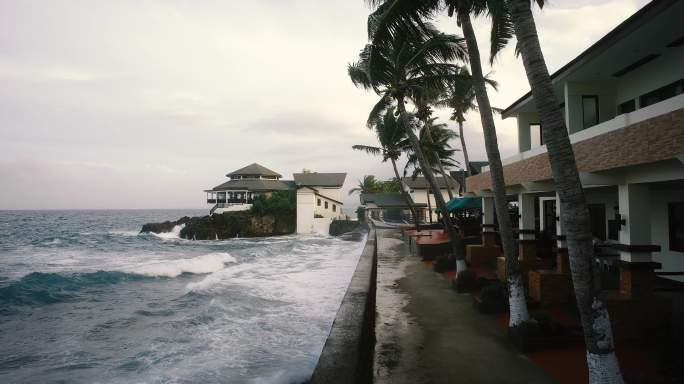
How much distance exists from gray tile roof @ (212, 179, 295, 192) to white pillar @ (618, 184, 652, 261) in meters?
52.5

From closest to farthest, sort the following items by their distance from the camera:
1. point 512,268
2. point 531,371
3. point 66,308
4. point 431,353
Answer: point 531,371
point 431,353
point 512,268
point 66,308

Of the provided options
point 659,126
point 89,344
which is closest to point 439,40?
point 659,126

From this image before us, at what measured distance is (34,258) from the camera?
32062 millimetres

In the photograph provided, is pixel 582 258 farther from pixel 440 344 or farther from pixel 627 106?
pixel 627 106

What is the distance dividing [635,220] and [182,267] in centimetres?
2268

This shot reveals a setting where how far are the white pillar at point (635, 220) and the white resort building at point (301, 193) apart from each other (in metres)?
43.5

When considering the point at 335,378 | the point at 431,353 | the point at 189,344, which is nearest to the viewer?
the point at 335,378

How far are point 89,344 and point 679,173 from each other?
566 inches

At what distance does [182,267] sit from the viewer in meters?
23.0

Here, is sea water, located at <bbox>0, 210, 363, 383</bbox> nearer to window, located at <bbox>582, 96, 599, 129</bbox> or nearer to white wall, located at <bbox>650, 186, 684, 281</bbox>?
window, located at <bbox>582, 96, 599, 129</bbox>

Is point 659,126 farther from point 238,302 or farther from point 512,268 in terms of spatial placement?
point 238,302

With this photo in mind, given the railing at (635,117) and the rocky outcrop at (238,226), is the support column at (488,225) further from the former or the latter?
the rocky outcrop at (238,226)

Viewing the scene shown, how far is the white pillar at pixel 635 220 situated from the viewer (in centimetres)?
703

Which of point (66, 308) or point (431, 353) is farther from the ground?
point (431, 353)
